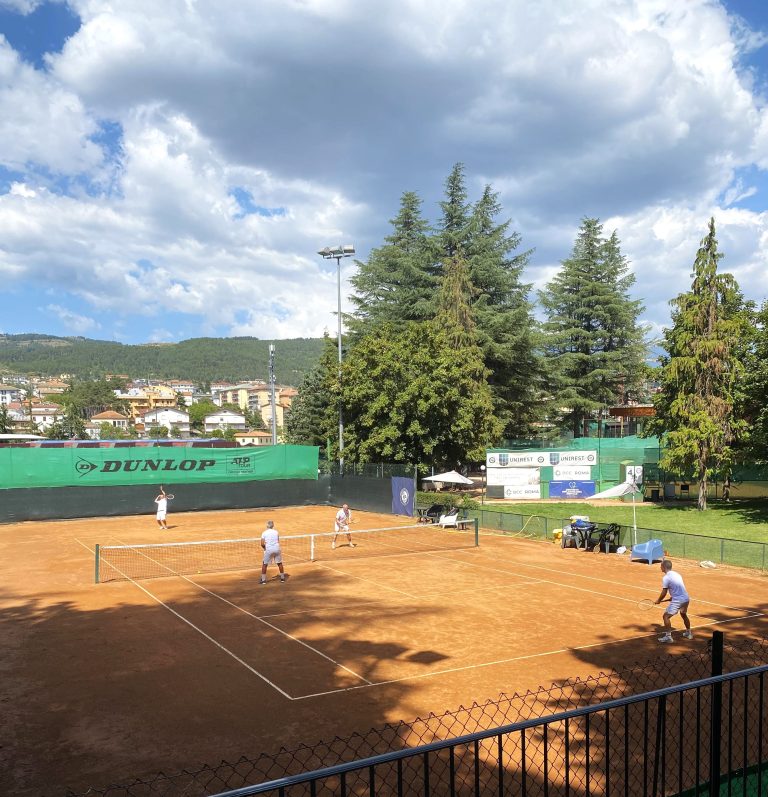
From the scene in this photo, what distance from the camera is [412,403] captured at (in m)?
40.8

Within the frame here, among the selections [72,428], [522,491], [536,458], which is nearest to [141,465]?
[522,491]

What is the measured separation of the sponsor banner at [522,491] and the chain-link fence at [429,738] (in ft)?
95.1

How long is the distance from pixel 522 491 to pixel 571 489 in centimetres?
284

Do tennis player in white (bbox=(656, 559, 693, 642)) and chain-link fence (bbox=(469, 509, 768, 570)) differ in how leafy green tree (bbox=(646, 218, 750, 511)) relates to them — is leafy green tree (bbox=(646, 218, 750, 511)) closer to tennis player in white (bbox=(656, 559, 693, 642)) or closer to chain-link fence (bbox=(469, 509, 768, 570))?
chain-link fence (bbox=(469, 509, 768, 570))

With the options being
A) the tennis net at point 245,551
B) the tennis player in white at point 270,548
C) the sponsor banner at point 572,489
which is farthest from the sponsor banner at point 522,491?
the tennis player in white at point 270,548

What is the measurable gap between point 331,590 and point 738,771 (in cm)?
1276

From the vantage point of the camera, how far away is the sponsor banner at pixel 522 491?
138 ft

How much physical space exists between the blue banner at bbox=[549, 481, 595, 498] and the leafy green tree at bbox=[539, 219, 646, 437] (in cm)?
1989

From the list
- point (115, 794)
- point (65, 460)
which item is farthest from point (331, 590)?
point (65, 460)

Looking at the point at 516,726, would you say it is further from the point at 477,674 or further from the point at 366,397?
the point at 366,397

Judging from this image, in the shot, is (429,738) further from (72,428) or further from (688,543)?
(72,428)

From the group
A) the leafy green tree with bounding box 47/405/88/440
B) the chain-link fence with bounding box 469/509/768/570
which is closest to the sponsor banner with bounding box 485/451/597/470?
the chain-link fence with bounding box 469/509/768/570

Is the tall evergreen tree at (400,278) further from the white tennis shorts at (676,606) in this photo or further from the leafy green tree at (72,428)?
the leafy green tree at (72,428)

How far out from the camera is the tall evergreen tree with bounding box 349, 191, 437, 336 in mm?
58031
